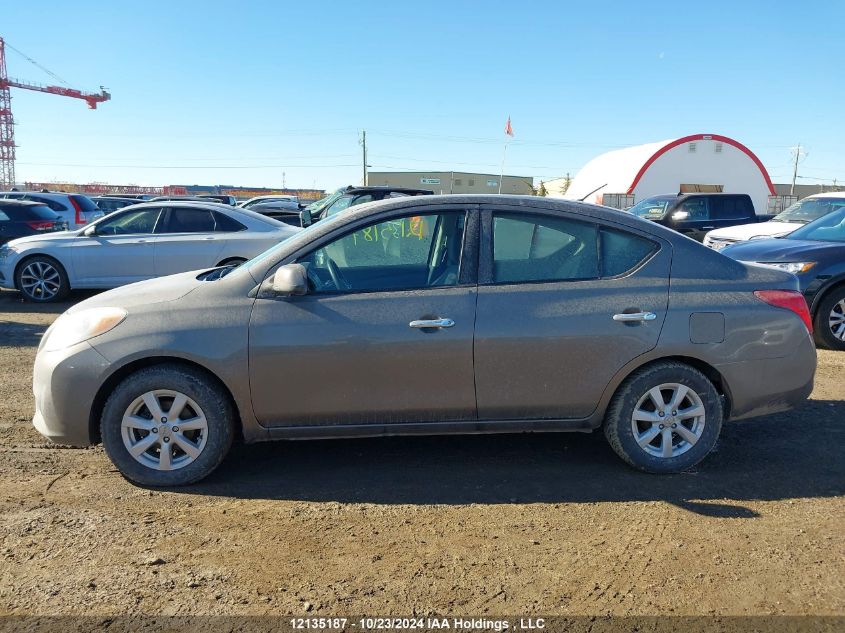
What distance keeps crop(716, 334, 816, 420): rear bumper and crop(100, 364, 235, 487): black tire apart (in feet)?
9.82

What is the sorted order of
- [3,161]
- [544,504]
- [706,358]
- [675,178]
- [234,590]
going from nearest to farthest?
[234,590] → [544,504] → [706,358] → [675,178] → [3,161]

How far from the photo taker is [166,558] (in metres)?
3.20

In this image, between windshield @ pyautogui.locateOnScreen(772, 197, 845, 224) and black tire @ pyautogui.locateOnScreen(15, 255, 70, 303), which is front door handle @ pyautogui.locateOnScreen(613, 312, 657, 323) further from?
windshield @ pyautogui.locateOnScreen(772, 197, 845, 224)

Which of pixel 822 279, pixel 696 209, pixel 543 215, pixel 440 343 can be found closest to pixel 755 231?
pixel 822 279

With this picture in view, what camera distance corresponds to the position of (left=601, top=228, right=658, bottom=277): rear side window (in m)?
4.10

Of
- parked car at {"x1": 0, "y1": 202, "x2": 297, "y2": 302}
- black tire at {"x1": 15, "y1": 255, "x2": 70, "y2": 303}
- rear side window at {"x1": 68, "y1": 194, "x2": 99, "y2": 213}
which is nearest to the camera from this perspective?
parked car at {"x1": 0, "y1": 202, "x2": 297, "y2": 302}

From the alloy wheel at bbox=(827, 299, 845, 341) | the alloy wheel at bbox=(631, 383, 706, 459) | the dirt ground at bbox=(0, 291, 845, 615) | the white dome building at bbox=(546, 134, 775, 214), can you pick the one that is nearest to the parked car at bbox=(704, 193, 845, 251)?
the alloy wheel at bbox=(827, 299, 845, 341)

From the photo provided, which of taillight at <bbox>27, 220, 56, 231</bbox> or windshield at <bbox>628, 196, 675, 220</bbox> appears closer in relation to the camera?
taillight at <bbox>27, 220, 56, 231</bbox>

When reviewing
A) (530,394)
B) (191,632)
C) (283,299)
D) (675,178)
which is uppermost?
(675,178)

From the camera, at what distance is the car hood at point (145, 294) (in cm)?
400

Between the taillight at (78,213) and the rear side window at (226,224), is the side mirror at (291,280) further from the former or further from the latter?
the taillight at (78,213)

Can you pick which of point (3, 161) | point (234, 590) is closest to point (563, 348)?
point (234, 590)

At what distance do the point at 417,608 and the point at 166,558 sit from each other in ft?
4.17

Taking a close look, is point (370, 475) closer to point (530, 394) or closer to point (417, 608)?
point (530, 394)
